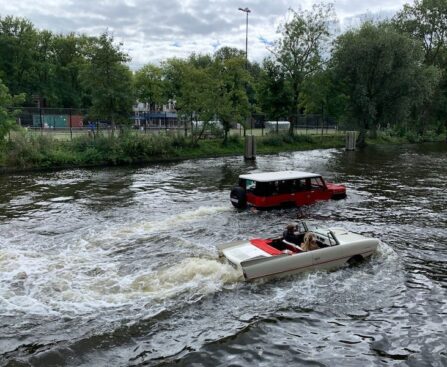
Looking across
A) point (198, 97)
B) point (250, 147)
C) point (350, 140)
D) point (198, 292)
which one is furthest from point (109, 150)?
point (350, 140)

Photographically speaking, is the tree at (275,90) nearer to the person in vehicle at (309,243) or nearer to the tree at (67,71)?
the tree at (67,71)

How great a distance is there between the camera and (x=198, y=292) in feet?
34.4

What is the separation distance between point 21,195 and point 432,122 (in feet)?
206

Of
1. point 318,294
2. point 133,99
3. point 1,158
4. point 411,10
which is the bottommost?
point 318,294

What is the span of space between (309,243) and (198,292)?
3.73m

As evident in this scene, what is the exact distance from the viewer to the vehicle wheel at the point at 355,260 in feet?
41.6

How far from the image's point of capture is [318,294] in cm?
1069

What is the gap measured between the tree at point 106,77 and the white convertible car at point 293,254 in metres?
27.8

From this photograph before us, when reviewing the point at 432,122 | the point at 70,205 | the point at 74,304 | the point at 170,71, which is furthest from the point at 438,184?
the point at 170,71

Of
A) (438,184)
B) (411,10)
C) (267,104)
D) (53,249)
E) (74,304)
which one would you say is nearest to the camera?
(74,304)

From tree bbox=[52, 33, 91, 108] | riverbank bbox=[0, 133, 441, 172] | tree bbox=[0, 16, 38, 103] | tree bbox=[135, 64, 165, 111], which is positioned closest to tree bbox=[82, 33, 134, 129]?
riverbank bbox=[0, 133, 441, 172]

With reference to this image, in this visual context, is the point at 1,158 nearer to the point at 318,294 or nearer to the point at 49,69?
the point at 318,294

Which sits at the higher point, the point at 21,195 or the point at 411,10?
the point at 411,10

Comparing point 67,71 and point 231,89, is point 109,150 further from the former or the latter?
point 67,71
